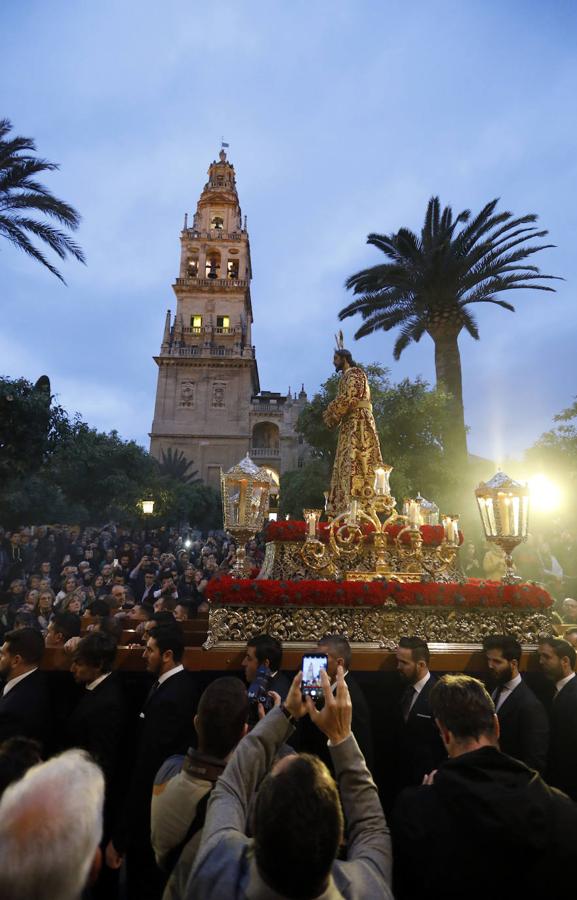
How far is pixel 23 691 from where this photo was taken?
3.80 m

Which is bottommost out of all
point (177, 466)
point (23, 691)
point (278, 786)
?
point (23, 691)

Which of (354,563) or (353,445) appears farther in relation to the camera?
(353,445)

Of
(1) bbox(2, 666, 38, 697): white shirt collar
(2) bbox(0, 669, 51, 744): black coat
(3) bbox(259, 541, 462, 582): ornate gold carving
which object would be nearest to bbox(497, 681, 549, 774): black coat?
(3) bbox(259, 541, 462, 582): ornate gold carving

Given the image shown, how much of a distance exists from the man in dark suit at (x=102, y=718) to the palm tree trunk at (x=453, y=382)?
1599cm

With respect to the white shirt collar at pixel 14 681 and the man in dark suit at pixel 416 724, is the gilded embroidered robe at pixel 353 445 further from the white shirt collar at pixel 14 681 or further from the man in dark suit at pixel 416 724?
the white shirt collar at pixel 14 681

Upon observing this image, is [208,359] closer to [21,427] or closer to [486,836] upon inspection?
[21,427]

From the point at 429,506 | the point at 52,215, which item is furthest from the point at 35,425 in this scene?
the point at 429,506

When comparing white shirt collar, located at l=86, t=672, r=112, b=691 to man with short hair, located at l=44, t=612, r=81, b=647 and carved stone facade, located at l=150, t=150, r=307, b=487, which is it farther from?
carved stone facade, located at l=150, t=150, r=307, b=487

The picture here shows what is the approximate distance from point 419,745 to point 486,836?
7.42 feet

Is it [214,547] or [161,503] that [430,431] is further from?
[161,503]

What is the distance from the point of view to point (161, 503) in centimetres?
3362

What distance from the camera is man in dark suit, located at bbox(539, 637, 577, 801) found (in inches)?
149

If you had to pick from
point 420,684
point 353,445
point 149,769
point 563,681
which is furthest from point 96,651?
point 353,445

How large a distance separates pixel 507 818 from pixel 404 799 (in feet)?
1.39
